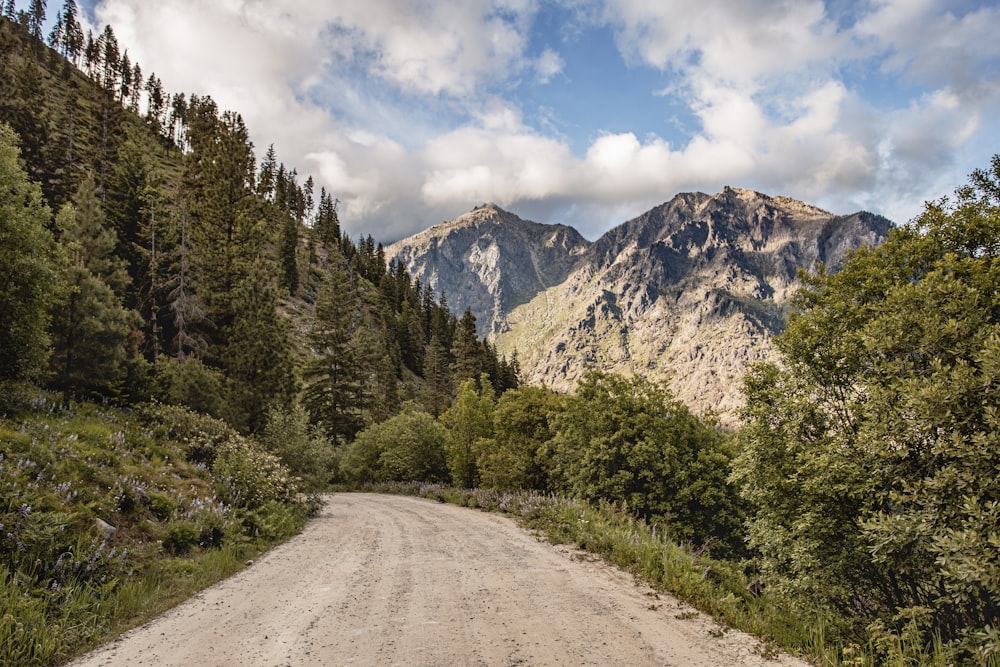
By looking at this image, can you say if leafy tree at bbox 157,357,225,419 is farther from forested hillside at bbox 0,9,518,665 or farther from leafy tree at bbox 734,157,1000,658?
leafy tree at bbox 734,157,1000,658

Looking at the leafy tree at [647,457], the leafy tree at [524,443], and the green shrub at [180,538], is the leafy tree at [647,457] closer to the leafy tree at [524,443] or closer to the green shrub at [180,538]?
the leafy tree at [524,443]

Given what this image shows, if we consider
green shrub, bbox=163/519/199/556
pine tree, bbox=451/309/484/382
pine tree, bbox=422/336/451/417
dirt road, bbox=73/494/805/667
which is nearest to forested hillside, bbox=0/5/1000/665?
green shrub, bbox=163/519/199/556

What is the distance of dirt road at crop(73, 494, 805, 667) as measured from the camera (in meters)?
5.84

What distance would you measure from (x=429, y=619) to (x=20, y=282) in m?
15.6

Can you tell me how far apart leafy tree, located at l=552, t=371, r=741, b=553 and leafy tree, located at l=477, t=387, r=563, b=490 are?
2.70 m

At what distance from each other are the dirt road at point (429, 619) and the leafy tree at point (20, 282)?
9.83 metres

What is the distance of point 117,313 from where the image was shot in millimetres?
17781

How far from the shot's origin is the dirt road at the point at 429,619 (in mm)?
5844

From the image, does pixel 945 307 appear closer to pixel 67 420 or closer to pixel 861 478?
pixel 861 478

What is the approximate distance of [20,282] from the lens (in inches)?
542

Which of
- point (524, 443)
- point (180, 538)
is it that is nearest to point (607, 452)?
point (524, 443)

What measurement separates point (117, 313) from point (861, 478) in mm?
23013

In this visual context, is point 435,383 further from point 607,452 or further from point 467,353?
point 607,452

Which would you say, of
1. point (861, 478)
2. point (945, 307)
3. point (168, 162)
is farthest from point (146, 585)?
point (168, 162)
